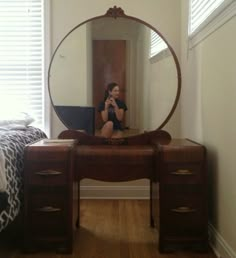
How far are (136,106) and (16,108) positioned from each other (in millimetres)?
1102

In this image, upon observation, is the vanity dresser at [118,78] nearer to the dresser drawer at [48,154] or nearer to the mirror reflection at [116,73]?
the mirror reflection at [116,73]

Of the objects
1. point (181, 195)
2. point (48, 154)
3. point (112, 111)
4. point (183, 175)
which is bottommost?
point (181, 195)

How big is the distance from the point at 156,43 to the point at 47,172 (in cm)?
138

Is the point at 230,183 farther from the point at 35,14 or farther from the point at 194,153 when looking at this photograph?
the point at 35,14

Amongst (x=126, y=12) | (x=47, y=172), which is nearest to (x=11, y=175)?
(x=47, y=172)

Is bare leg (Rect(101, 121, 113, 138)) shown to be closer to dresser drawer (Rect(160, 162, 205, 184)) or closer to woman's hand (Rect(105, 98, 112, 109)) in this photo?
woman's hand (Rect(105, 98, 112, 109))

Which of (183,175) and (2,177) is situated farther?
(183,175)

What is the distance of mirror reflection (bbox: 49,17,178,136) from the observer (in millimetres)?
2799

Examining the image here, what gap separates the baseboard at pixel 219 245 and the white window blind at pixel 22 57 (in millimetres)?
1729

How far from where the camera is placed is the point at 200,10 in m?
2.50

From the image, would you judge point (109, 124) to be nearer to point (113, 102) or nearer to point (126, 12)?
point (113, 102)

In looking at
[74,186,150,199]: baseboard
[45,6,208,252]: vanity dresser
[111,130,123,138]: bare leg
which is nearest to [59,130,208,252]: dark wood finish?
[45,6,208,252]: vanity dresser

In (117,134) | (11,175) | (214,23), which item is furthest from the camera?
(117,134)

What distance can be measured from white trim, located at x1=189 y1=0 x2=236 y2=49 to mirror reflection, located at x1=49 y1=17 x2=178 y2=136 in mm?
260
